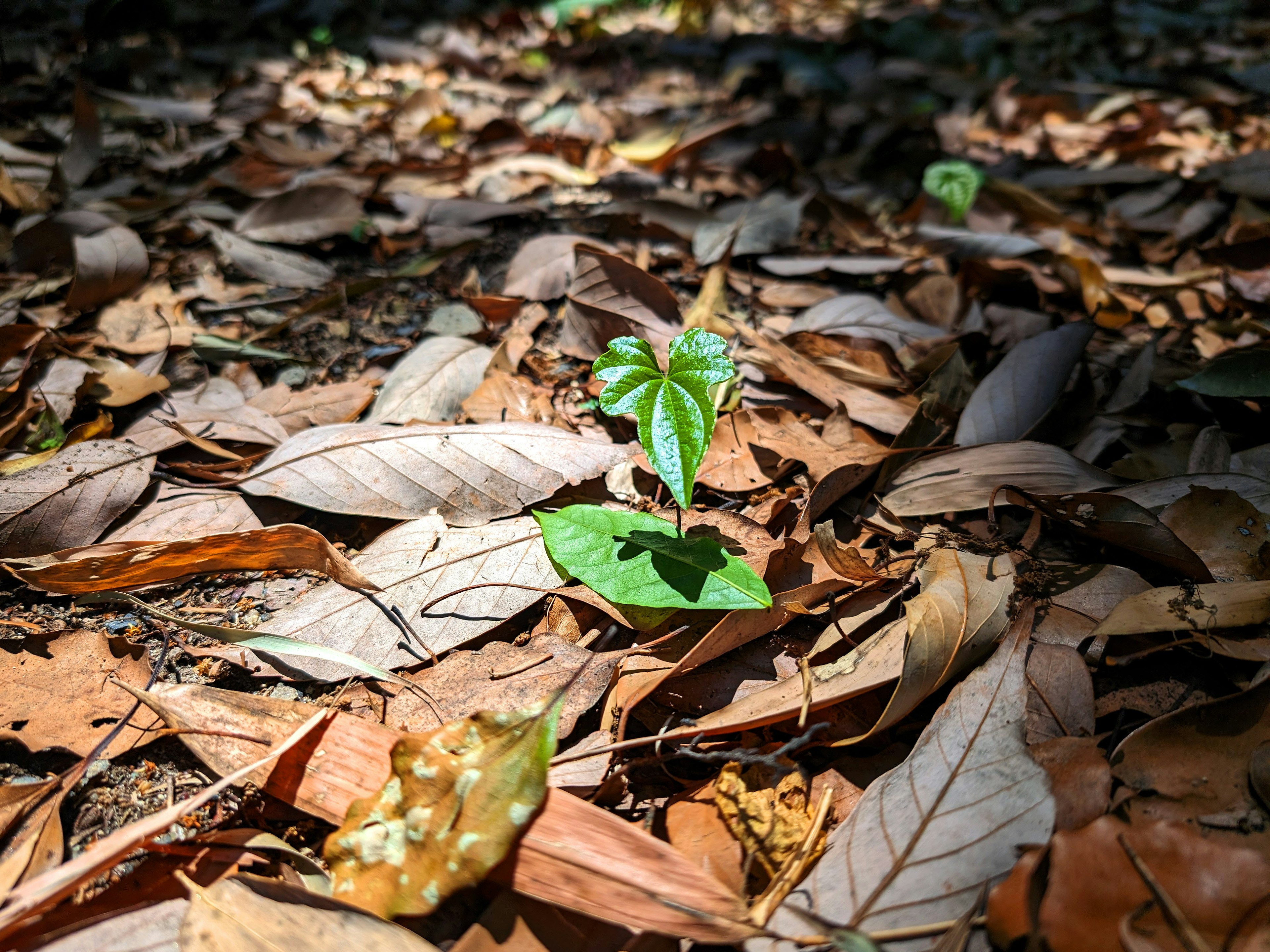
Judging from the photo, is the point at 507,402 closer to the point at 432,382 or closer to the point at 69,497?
the point at 432,382

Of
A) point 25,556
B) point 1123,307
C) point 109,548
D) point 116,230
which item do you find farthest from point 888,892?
point 116,230

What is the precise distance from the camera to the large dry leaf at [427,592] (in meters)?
1.09

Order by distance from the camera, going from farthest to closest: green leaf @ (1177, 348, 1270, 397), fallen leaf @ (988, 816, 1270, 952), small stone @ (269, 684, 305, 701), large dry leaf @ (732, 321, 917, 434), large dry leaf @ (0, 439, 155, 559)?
large dry leaf @ (732, 321, 917, 434) → green leaf @ (1177, 348, 1270, 397) → large dry leaf @ (0, 439, 155, 559) → small stone @ (269, 684, 305, 701) → fallen leaf @ (988, 816, 1270, 952)

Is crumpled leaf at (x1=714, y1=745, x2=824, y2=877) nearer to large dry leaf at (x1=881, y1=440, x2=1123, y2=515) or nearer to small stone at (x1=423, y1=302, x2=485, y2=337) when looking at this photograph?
large dry leaf at (x1=881, y1=440, x2=1123, y2=515)

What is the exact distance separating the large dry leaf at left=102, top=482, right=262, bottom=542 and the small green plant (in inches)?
22.2

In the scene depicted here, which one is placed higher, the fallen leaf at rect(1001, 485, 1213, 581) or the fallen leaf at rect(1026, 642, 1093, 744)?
the fallen leaf at rect(1001, 485, 1213, 581)

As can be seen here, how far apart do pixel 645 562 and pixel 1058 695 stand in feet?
1.87

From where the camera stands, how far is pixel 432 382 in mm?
1534

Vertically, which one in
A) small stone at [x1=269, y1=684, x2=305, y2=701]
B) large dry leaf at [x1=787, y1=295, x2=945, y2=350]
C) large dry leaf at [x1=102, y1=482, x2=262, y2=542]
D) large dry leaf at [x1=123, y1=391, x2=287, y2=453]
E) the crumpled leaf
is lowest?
the crumpled leaf

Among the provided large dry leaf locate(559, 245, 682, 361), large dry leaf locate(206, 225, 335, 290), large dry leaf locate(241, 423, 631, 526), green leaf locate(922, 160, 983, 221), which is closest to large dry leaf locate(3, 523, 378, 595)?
large dry leaf locate(241, 423, 631, 526)

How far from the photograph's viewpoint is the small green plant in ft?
3.37

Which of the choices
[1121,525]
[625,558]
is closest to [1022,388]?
[1121,525]

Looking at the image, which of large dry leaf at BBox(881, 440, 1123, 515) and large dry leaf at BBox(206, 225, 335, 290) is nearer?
large dry leaf at BBox(881, 440, 1123, 515)

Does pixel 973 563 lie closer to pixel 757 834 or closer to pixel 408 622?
pixel 757 834
